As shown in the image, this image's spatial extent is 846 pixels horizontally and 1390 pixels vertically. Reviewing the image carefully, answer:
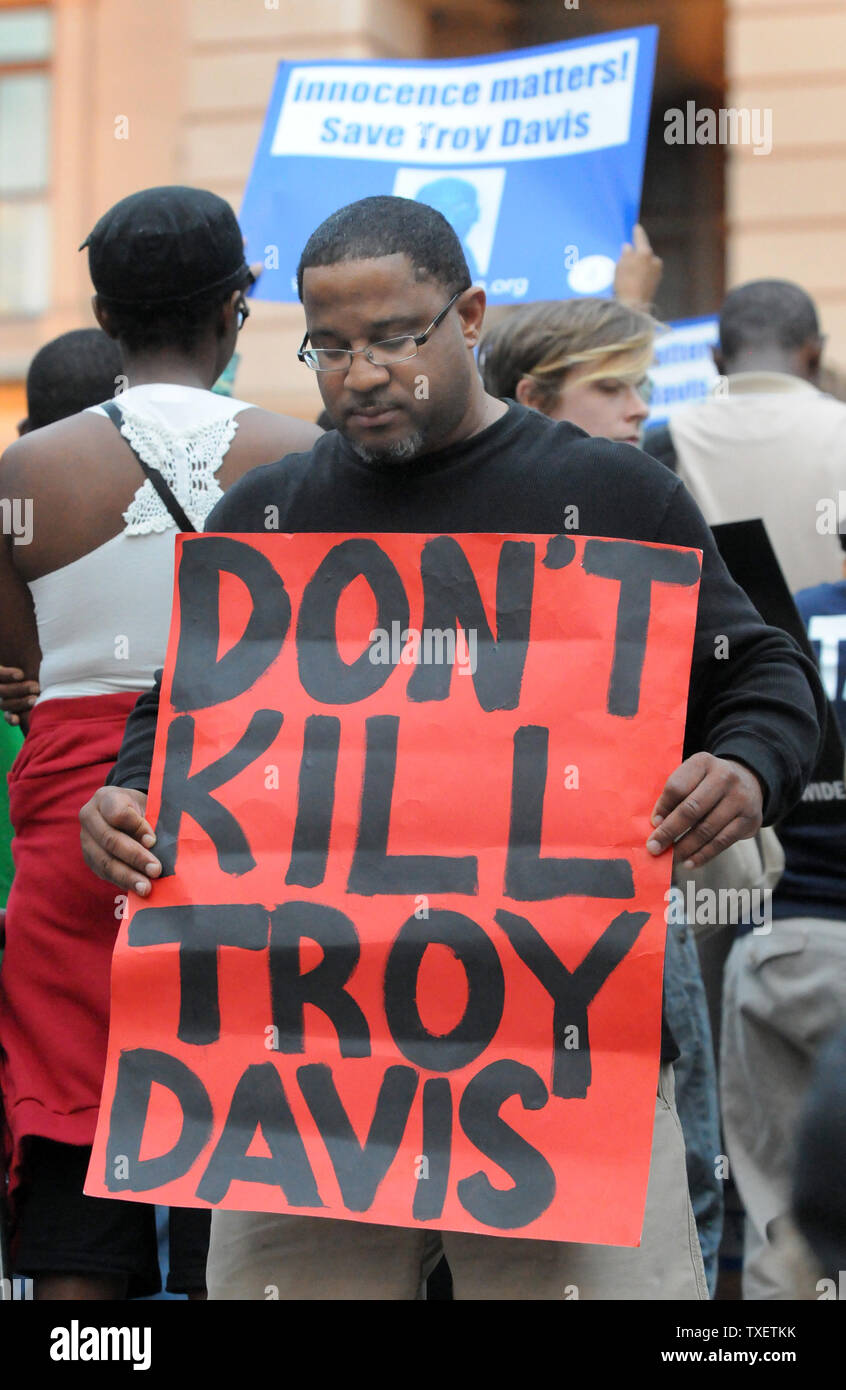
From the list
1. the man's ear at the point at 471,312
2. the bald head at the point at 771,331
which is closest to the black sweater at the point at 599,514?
the man's ear at the point at 471,312

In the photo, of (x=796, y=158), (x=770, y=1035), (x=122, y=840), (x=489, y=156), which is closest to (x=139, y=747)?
(x=122, y=840)

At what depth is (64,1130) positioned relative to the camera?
8.93ft

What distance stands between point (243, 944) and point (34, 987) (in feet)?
2.01

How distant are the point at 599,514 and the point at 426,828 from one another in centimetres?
45

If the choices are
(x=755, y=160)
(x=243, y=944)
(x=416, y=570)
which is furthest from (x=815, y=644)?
(x=755, y=160)

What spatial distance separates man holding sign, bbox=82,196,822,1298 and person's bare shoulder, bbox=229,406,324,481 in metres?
0.39

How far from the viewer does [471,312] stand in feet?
8.07

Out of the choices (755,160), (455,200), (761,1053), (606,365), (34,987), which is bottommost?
(761,1053)

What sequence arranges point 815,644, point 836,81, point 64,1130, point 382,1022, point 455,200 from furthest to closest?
point 836,81
point 455,200
point 815,644
point 64,1130
point 382,1022

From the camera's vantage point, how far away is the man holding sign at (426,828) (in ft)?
7.24

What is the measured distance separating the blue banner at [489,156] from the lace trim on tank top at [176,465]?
1.59 meters

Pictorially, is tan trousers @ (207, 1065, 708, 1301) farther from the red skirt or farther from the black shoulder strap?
the black shoulder strap

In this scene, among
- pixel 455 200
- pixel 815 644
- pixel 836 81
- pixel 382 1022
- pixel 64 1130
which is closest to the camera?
pixel 382 1022
